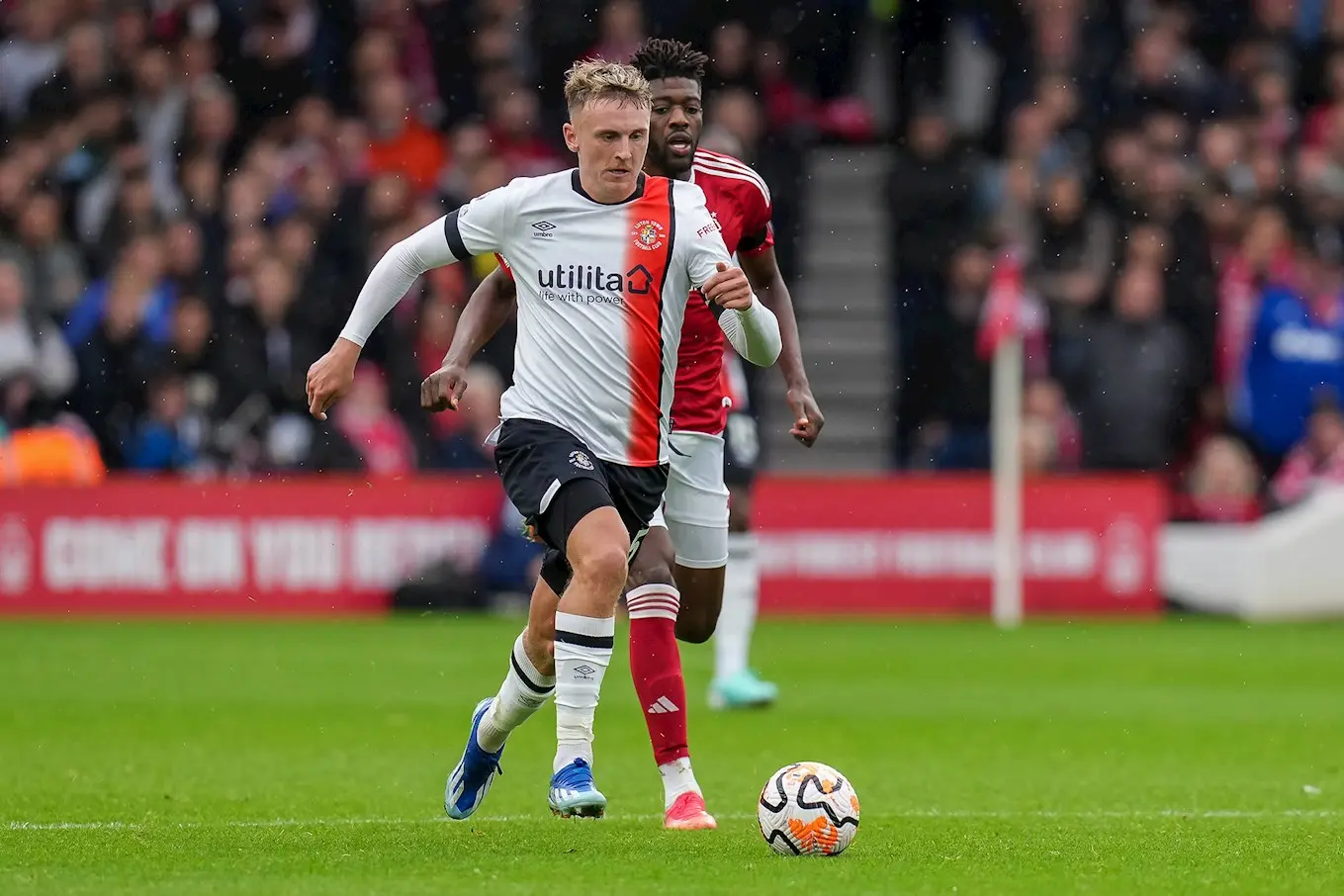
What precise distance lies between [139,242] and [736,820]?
Result: 11423mm

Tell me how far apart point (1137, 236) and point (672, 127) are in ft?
36.6

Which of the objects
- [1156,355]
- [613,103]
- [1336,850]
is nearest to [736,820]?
[1336,850]

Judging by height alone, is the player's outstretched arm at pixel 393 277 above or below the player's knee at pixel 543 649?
above

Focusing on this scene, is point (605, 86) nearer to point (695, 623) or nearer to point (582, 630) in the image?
point (582, 630)

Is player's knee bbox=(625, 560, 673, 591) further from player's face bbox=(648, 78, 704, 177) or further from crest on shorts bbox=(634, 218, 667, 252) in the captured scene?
player's face bbox=(648, 78, 704, 177)

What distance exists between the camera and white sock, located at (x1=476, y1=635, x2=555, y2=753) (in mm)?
6664

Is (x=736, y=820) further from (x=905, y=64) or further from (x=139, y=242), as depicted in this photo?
(x=905, y=64)

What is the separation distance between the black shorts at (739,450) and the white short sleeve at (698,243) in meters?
3.53

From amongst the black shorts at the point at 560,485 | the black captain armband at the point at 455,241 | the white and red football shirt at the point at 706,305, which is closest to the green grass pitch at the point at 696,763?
the black shorts at the point at 560,485

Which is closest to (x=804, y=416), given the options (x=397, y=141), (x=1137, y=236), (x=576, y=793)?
(x=576, y=793)

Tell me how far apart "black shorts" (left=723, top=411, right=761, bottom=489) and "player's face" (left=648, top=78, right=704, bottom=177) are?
2.77 m

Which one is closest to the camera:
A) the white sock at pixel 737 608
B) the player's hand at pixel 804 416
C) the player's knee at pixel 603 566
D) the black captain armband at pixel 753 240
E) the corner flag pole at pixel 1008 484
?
the player's knee at pixel 603 566

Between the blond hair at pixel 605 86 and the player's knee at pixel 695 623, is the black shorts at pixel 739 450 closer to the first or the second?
the player's knee at pixel 695 623

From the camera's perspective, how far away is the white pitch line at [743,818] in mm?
6660
